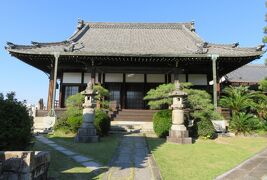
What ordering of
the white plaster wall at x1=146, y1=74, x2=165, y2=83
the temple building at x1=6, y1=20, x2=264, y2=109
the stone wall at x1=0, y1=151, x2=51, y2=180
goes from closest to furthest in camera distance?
the stone wall at x1=0, y1=151, x2=51, y2=180 → the temple building at x1=6, y1=20, x2=264, y2=109 → the white plaster wall at x1=146, y1=74, x2=165, y2=83

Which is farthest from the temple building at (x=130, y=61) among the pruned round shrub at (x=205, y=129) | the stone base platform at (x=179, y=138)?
the stone base platform at (x=179, y=138)

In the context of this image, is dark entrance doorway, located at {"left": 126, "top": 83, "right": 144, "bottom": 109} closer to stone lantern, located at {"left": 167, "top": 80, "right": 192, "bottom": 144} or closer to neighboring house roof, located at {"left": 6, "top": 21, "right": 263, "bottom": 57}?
neighboring house roof, located at {"left": 6, "top": 21, "right": 263, "bottom": 57}

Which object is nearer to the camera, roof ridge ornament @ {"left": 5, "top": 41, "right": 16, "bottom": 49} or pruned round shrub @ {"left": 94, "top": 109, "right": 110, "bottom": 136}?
pruned round shrub @ {"left": 94, "top": 109, "right": 110, "bottom": 136}

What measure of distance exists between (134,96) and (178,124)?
9533mm

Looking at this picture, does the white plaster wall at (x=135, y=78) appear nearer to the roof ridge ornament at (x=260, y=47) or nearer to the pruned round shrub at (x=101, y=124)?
the pruned round shrub at (x=101, y=124)

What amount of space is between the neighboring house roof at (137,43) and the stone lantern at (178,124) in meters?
5.65

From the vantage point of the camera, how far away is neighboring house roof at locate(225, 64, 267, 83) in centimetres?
2505

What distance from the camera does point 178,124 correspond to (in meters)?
10.6

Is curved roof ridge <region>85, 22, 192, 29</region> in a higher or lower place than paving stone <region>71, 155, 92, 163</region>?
higher

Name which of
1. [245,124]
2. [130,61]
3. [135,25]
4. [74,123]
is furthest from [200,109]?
[135,25]

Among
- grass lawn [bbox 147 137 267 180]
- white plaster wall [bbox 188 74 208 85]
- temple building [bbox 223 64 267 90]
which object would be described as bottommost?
grass lawn [bbox 147 137 267 180]

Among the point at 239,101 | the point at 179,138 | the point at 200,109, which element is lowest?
the point at 179,138

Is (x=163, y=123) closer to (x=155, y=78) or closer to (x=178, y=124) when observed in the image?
(x=178, y=124)

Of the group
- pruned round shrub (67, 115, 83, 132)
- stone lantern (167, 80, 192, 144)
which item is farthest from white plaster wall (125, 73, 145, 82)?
stone lantern (167, 80, 192, 144)
